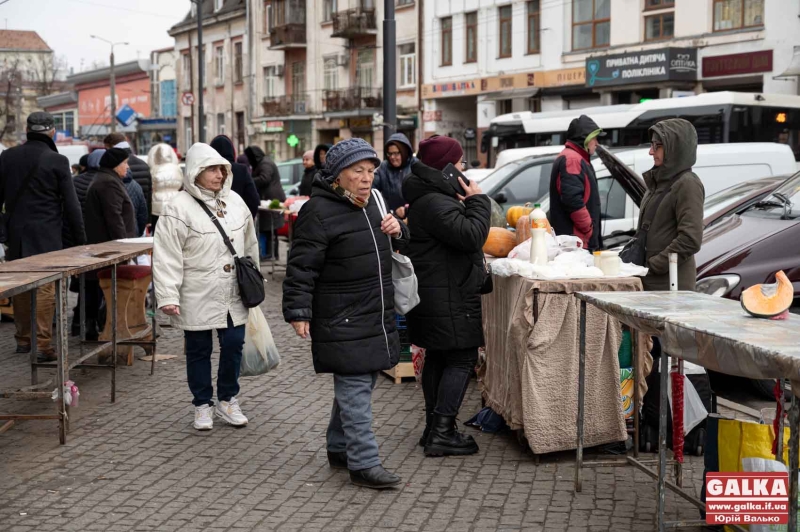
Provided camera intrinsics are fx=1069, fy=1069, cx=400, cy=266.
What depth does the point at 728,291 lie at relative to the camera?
763 centimetres

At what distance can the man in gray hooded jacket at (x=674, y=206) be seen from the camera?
625cm

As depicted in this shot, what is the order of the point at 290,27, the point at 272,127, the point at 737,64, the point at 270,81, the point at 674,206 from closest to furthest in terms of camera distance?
the point at 674,206, the point at 737,64, the point at 290,27, the point at 272,127, the point at 270,81

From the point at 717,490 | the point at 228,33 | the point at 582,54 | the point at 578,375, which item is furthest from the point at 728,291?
the point at 228,33

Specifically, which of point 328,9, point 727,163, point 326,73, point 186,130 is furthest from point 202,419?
point 186,130

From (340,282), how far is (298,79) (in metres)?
47.4

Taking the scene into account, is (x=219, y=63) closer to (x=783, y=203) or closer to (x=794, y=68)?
(x=794, y=68)

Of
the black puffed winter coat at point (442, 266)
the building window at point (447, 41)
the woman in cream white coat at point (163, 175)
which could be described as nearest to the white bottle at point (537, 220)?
the black puffed winter coat at point (442, 266)

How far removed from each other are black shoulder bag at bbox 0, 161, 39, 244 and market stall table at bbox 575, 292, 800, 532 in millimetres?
5443

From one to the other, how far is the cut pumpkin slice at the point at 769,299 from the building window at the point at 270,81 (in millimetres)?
50175

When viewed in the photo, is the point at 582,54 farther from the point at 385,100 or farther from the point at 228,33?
the point at 228,33

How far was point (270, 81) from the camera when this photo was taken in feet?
177

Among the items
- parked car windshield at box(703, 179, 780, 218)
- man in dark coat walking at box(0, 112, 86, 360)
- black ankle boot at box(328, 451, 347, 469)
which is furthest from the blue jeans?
parked car windshield at box(703, 179, 780, 218)

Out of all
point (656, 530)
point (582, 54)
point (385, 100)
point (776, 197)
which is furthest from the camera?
point (582, 54)

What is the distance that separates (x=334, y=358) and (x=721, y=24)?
2572 cm
